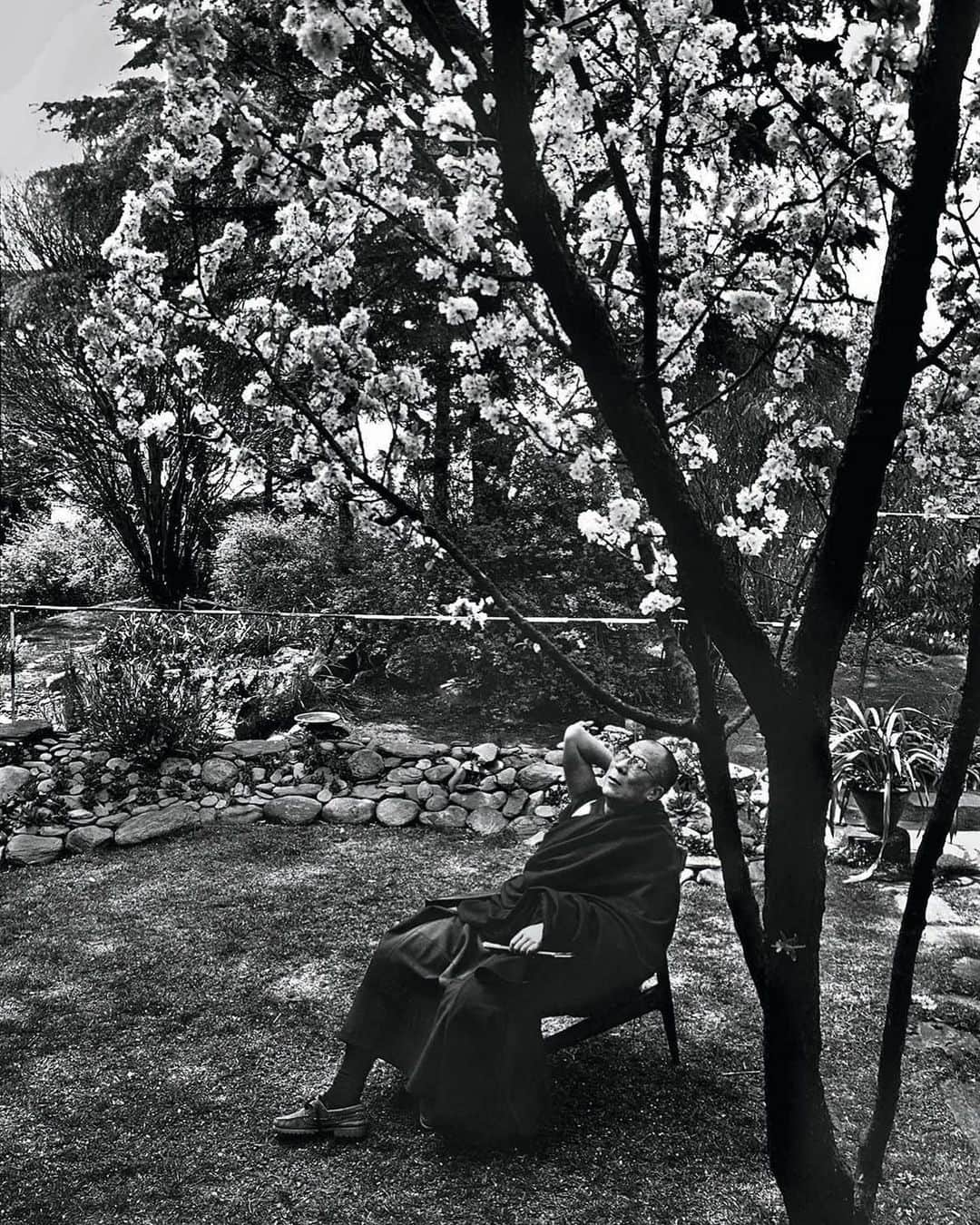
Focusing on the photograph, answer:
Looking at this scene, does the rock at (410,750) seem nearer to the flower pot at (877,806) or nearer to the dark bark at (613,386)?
the flower pot at (877,806)

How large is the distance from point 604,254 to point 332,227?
1.33m

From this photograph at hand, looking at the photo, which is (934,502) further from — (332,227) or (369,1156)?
(369,1156)

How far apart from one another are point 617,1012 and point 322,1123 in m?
1.00

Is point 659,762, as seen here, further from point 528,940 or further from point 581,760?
point 528,940

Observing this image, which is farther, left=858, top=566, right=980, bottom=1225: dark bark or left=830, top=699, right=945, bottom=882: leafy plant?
left=830, top=699, right=945, bottom=882: leafy plant

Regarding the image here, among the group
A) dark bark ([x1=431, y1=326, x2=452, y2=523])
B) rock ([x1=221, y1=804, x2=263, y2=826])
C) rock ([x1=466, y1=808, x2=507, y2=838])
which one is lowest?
rock ([x1=466, y1=808, x2=507, y2=838])

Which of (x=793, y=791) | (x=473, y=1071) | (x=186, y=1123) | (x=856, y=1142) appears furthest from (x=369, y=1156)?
(x=793, y=791)

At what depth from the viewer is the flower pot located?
5664mm

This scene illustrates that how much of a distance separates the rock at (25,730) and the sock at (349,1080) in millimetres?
4741

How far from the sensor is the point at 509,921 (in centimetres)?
331

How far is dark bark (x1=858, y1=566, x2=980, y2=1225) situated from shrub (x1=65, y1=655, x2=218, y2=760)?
218 inches

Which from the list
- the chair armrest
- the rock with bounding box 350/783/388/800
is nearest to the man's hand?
the chair armrest

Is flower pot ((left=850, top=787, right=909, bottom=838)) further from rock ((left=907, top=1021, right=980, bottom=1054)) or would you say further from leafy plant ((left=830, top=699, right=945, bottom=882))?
rock ((left=907, top=1021, right=980, bottom=1054))

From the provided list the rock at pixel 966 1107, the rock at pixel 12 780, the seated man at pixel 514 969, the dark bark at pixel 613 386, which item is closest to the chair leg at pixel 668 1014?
the seated man at pixel 514 969
